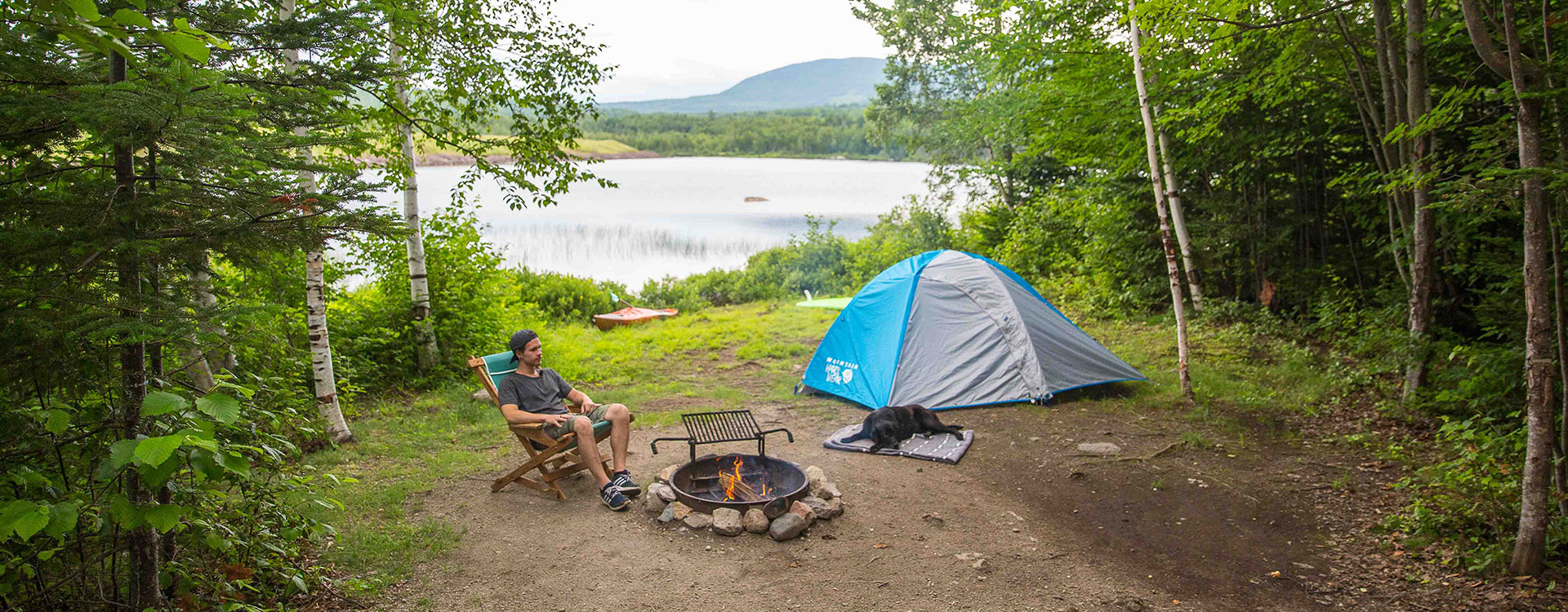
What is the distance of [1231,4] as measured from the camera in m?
5.30

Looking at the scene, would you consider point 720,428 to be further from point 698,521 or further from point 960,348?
point 960,348

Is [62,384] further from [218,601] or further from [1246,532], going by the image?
[1246,532]

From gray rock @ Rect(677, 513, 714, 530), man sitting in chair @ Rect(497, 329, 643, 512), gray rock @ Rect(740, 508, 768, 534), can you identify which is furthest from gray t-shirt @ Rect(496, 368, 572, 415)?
gray rock @ Rect(740, 508, 768, 534)

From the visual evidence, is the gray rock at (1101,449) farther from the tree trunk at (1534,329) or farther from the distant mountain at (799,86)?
the distant mountain at (799,86)

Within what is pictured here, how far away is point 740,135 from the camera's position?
31938 millimetres

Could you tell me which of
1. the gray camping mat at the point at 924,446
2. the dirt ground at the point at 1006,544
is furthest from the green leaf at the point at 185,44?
the gray camping mat at the point at 924,446

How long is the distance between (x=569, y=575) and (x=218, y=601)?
134 centimetres

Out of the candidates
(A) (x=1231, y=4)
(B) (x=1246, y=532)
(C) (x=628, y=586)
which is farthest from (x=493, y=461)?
(A) (x=1231, y=4)

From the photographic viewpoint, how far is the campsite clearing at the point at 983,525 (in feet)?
11.7

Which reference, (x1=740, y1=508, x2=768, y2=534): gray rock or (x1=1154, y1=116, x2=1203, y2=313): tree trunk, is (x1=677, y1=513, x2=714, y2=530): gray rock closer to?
(x1=740, y1=508, x2=768, y2=534): gray rock

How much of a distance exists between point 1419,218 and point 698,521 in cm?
519

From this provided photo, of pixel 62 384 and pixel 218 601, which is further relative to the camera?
pixel 218 601

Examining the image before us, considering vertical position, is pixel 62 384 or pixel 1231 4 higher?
pixel 1231 4

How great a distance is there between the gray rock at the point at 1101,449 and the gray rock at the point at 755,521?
2.42 m
